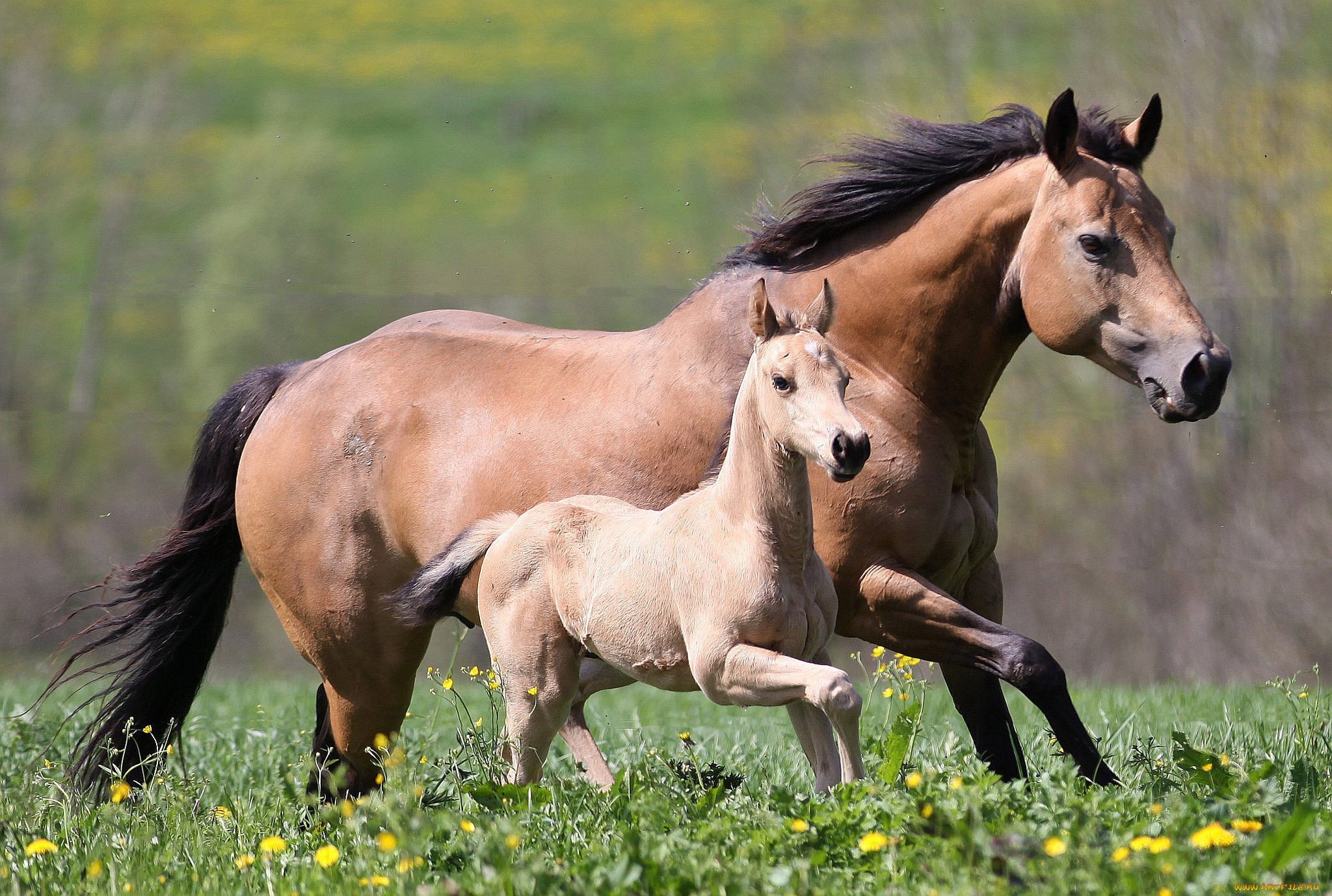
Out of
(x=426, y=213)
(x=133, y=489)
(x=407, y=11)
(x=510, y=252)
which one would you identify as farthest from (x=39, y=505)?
(x=407, y=11)

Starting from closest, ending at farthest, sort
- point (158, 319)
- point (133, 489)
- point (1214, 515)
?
point (1214, 515) < point (133, 489) < point (158, 319)

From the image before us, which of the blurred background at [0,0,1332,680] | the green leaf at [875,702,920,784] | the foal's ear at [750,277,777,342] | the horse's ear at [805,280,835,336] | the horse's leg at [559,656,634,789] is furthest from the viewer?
the blurred background at [0,0,1332,680]

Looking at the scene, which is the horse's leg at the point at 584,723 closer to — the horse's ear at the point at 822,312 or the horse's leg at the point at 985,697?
the horse's leg at the point at 985,697

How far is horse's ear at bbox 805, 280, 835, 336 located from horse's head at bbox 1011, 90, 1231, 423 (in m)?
0.89

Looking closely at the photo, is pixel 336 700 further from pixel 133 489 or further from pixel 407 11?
pixel 407 11

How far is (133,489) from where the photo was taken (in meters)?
14.8

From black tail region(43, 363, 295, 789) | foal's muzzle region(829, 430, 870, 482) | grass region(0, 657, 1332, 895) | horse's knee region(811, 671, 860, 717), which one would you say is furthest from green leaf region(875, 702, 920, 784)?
black tail region(43, 363, 295, 789)

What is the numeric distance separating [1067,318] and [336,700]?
301 cm

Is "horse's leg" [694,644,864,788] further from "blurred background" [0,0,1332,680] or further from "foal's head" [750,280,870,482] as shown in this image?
"blurred background" [0,0,1332,680]

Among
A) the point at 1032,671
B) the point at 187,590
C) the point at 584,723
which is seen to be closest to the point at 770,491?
the point at 1032,671

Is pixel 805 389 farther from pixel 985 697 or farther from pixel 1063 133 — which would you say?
pixel 985 697

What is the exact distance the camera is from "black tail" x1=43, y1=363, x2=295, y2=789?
570 centimetres

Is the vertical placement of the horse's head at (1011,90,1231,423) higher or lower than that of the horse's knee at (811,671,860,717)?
higher

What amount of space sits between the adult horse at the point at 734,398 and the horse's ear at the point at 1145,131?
0.03 feet
